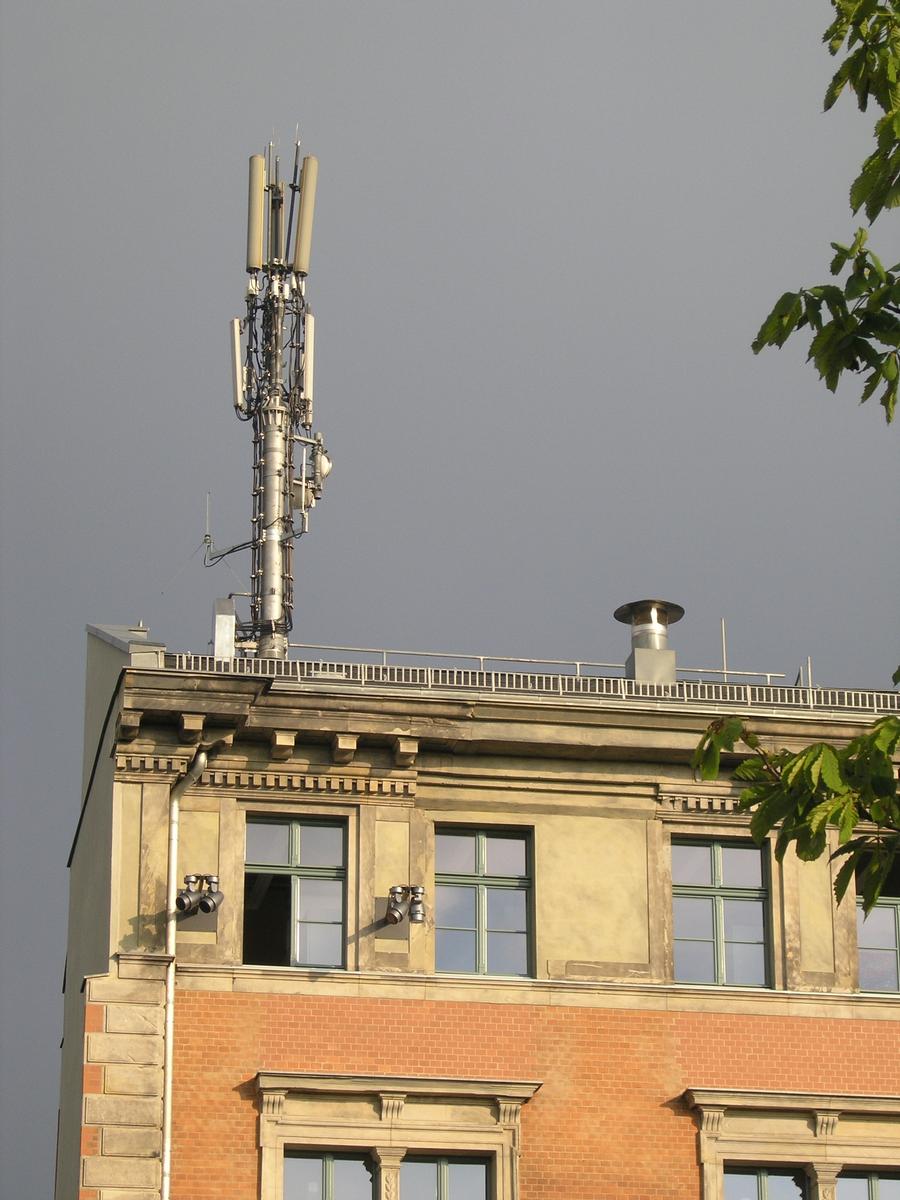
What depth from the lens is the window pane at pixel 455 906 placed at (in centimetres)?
2834

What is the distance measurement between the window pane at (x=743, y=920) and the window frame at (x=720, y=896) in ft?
0.14

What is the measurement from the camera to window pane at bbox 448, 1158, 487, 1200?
2719 cm

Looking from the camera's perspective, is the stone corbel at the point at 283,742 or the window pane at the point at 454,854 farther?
the window pane at the point at 454,854

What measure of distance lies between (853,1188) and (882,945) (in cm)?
301

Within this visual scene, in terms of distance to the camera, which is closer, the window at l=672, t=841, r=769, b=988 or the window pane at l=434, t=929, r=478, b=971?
the window pane at l=434, t=929, r=478, b=971

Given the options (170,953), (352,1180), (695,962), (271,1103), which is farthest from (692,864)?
(170,953)

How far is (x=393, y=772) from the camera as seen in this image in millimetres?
28578

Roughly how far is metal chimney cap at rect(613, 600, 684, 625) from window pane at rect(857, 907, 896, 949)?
502 centimetres

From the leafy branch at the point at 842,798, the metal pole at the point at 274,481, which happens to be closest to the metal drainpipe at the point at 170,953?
the leafy branch at the point at 842,798

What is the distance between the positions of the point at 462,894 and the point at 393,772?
1.71 meters

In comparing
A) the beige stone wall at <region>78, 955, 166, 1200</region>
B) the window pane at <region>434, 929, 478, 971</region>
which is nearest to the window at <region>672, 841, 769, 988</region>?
the window pane at <region>434, 929, 478, 971</region>

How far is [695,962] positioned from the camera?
28625 millimetres

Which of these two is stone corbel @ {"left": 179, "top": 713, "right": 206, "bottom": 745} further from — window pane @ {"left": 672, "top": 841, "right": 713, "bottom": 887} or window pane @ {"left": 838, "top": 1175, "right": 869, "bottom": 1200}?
window pane @ {"left": 838, "top": 1175, "right": 869, "bottom": 1200}

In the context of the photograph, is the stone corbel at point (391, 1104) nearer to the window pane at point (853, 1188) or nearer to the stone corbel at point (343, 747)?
the stone corbel at point (343, 747)
